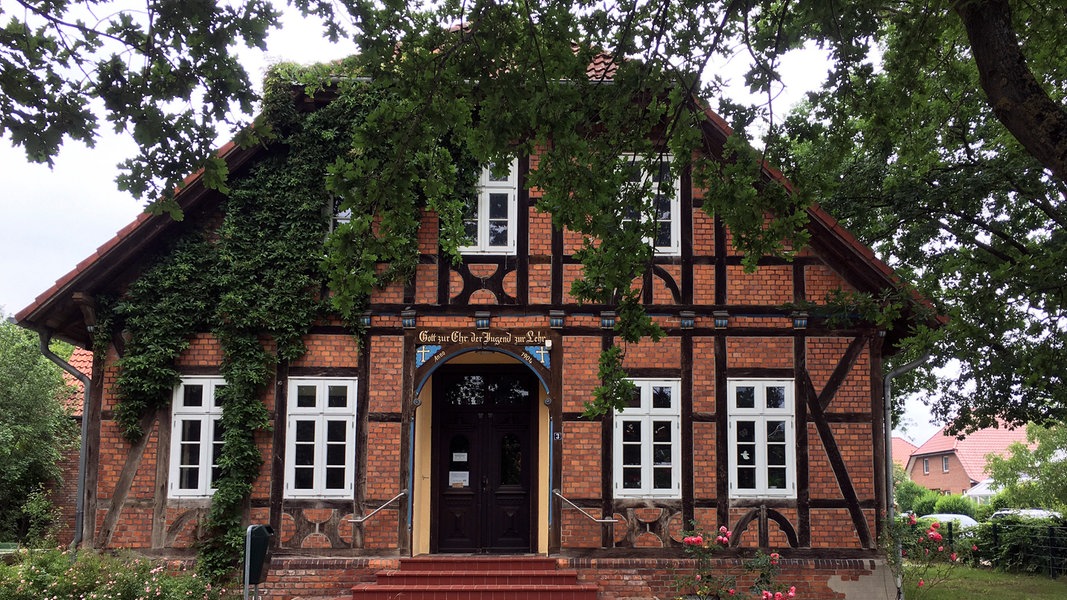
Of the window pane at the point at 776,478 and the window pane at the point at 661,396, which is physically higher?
the window pane at the point at 661,396

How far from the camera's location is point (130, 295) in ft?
38.6

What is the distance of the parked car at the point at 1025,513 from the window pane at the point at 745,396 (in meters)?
10.6

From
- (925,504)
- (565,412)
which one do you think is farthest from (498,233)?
(925,504)

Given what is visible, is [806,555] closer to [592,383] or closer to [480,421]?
[592,383]

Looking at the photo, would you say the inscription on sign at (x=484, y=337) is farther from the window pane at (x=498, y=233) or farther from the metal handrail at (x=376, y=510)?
the metal handrail at (x=376, y=510)

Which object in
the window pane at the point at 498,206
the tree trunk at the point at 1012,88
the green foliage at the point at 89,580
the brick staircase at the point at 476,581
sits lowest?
the brick staircase at the point at 476,581

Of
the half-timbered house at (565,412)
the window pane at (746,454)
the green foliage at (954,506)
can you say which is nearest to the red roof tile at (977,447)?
the green foliage at (954,506)

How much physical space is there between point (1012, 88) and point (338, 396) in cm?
868

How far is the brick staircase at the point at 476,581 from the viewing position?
425 inches

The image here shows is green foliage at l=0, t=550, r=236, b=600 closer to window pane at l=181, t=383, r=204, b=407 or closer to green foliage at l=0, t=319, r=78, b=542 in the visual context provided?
window pane at l=181, t=383, r=204, b=407

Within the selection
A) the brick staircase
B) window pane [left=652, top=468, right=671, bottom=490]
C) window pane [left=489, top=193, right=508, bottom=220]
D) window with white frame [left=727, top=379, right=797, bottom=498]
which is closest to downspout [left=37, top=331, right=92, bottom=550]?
the brick staircase

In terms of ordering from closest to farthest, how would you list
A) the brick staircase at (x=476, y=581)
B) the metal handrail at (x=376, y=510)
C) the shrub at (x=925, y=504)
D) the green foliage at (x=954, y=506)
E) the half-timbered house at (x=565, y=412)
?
1. the brick staircase at (x=476, y=581)
2. the metal handrail at (x=376, y=510)
3. the half-timbered house at (x=565, y=412)
4. the green foliage at (x=954, y=506)
5. the shrub at (x=925, y=504)

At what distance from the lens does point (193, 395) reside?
11.9 m

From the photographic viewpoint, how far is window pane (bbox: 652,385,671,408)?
1198 centimetres
